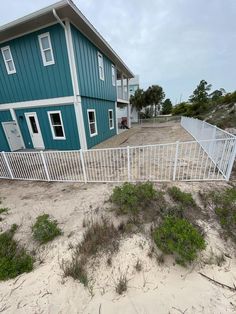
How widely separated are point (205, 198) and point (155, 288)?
227cm

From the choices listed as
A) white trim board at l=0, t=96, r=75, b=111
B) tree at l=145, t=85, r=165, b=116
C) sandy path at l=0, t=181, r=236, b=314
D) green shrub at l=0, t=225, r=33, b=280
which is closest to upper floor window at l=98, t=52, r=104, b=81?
white trim board at l=0, t=96, r=75, b=111

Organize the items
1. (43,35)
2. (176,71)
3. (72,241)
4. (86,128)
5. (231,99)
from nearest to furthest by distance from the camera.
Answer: (72,241)
(43,35)
(86,128)
(231,99)
(176,71)

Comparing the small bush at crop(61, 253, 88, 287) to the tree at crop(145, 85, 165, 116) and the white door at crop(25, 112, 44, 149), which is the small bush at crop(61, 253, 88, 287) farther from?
the tree at crop(145, 85, 165, 116)

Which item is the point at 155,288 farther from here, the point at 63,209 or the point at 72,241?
the point at 63,209

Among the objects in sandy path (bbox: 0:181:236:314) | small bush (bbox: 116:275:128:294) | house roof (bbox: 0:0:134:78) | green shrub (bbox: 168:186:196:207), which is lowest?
sandy path (bbox: 0:181:236:314)

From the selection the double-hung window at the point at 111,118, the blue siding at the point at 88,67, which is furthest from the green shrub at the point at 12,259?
the double-hung window at the point at 111,118

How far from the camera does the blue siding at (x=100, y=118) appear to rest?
815cm

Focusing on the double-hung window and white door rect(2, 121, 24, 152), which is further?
the double-hung window

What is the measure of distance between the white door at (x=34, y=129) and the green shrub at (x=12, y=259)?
6.85 metres

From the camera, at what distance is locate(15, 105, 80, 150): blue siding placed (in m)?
7.62

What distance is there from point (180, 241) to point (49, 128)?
26.6ft

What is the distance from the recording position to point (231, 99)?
15297 millimetres

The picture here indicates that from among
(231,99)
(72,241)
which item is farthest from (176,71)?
(72,241)

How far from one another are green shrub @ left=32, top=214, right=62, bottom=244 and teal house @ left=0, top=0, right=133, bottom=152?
17.8 ft
